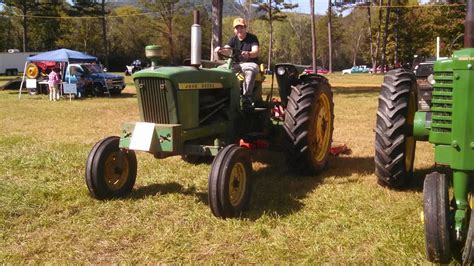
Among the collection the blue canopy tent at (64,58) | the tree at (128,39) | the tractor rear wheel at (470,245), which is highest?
the tree at (128,39)

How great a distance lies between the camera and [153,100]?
4859 mm

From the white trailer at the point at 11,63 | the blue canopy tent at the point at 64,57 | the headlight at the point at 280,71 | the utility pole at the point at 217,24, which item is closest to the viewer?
the headlight at the point at 280,71

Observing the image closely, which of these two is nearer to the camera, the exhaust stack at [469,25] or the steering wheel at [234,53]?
the exhaust stack at [469,25]

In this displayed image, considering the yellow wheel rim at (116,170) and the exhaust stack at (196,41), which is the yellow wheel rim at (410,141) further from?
the yellow wheel rim at (116,170)

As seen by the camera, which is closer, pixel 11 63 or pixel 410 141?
pixel 410 141

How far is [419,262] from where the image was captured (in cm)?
351

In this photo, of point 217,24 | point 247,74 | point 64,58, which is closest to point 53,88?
point 64,58

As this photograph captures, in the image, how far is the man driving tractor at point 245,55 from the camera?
19.7ft

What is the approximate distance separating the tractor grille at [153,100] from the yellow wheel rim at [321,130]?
75.5 inches

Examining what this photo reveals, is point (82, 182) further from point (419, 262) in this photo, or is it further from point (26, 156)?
point (419, 262)

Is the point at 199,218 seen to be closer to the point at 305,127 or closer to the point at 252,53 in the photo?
the point at 305,127

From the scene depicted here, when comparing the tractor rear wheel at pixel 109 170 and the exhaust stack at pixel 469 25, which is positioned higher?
the exhaust stack at pixel 469 25

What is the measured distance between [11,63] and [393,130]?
169 ft

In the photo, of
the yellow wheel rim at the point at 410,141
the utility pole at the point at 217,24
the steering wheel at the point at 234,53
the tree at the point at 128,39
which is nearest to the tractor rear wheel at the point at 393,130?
the yellow wheel rim at the point at 410,141
